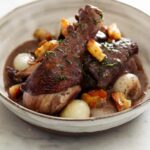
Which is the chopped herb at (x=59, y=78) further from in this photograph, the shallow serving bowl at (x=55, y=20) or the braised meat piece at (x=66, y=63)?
the shallow serving bowl at (x=55, y=20)

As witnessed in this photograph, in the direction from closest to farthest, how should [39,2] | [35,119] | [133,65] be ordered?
1. [35,119]
2. [133,65]
3. [39,2]

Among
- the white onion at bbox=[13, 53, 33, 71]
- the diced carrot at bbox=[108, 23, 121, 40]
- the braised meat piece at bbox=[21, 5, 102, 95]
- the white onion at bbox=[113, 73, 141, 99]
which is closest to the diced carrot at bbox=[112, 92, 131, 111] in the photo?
the white onion at bbox=[113, 73, 141, 99]

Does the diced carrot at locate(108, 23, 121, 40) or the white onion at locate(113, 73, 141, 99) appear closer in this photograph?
the white onion at locate(113, 73, 141, 99)

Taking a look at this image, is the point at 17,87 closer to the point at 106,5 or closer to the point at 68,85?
the point at 68,85

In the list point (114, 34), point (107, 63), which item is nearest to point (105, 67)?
point (107, 63)

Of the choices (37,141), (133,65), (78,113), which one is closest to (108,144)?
(78,113)

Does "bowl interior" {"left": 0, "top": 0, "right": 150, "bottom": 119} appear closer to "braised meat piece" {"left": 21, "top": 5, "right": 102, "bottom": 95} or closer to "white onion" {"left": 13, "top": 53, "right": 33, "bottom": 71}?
"white onion" {"left": 13, "top": 53, "right": 33, "bottom": 71}
